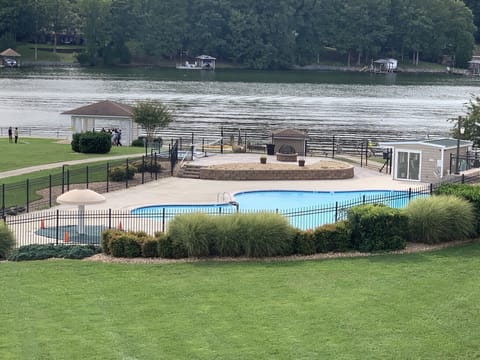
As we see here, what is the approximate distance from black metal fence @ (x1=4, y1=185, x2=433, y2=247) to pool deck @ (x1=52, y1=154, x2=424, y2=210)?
129 inches

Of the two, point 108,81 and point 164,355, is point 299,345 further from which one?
point 108,81

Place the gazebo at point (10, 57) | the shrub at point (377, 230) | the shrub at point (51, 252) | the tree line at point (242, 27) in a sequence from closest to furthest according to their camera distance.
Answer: the shrub at point (51, 252)
the shrub at point (377, 230)
the gazebo at point (10, 57)
the tree line at point (242, 27)

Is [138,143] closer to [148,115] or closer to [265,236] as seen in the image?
[148,115]

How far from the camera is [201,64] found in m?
190

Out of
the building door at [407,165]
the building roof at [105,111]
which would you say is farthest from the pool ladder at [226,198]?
the building roof at [105,111]

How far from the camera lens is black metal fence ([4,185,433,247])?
29.8 meters

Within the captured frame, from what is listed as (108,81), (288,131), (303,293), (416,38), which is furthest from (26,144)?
(416,38)

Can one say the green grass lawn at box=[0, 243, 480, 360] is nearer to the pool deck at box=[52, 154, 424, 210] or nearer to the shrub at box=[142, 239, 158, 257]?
the shrub at box=[142, 239, 158, 257]

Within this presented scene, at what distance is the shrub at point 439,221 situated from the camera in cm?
2706

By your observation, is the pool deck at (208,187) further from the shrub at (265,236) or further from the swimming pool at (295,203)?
the shrub at (265,236)

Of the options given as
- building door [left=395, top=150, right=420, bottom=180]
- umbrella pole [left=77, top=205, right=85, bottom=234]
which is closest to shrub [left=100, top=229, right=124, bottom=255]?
umbrella pole [left=77, top=205, right=85, bottom=234]

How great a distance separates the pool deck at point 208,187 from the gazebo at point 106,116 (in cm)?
1333

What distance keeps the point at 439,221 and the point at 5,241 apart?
1228 centimetres

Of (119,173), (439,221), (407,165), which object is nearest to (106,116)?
(119,173)
